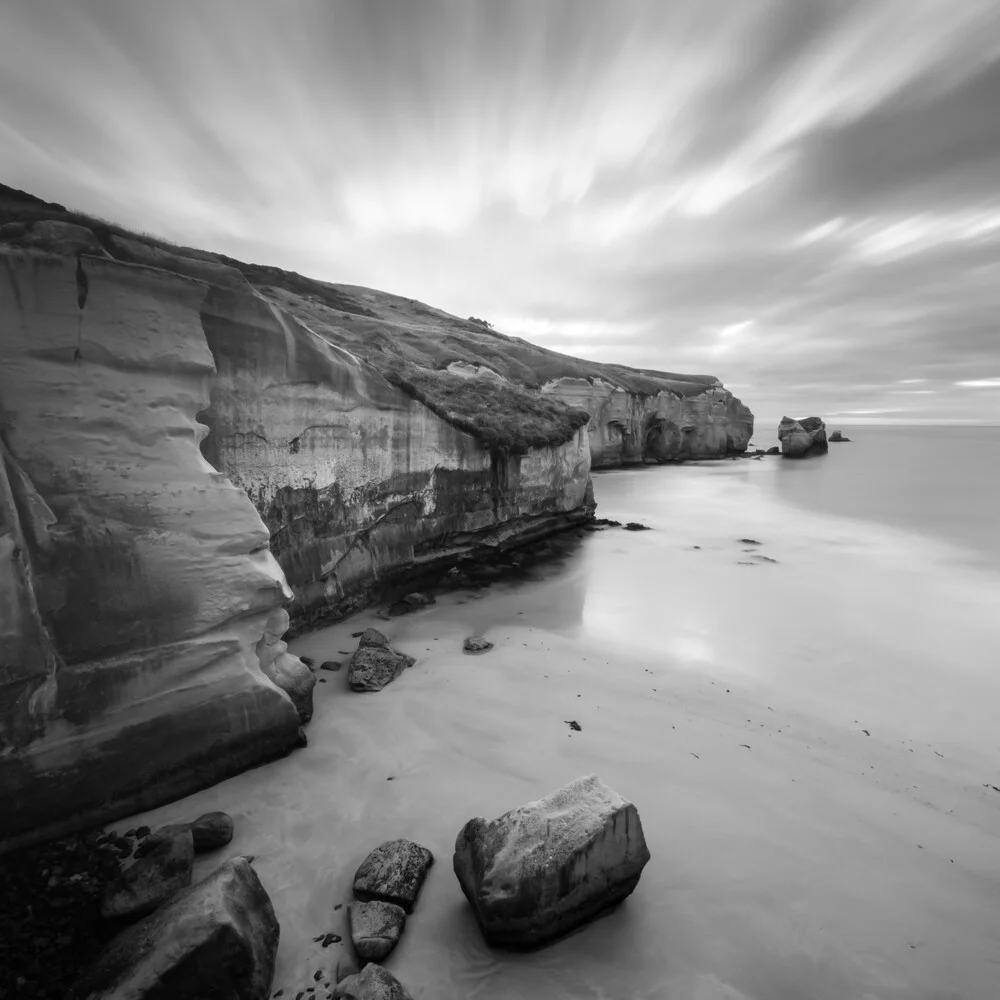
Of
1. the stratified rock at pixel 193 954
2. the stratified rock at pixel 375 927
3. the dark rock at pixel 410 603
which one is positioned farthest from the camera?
the dark rock at pixel 410 603

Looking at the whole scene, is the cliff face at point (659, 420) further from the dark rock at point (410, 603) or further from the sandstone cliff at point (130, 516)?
the sandstone cliff at point (130, 516)

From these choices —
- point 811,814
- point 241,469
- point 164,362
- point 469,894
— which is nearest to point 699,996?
point 469,894

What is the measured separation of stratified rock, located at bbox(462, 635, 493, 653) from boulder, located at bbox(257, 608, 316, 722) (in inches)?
104

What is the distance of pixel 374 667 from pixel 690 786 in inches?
162

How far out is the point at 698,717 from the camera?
6199 mm

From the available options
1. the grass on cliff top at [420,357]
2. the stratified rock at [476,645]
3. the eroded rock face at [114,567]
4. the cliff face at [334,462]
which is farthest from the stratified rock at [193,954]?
the grass on cliff top at [420,357]

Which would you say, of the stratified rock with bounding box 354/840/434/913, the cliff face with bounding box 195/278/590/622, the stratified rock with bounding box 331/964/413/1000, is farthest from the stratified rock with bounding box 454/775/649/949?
the cliff face with bounding box 195/278/590/622

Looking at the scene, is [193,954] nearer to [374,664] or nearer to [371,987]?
[371,987]

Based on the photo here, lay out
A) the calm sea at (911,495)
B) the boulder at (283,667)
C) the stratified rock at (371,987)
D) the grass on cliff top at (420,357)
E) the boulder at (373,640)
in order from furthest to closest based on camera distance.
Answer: the calm sea at (911,495), the boulder at (373,640), the boulder at (283,667), the grass on cliff top at (420,357), the stratified rock at (371,987)

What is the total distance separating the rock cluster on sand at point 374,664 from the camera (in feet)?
21.3

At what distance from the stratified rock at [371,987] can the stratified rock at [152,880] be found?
141 centimetres

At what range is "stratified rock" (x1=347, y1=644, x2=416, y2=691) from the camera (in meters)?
6.49

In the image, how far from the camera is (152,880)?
339 cm

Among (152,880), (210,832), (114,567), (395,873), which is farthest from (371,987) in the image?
(114,567)
